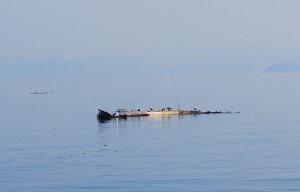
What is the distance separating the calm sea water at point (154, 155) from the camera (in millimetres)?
60219

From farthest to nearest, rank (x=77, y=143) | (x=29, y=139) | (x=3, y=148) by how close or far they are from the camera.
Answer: (x=29, y=139)
(x=77, y=143)
(x=3, y=148)

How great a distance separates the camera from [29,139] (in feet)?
343

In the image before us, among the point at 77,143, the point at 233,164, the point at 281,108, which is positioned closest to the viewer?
the point at 233,164

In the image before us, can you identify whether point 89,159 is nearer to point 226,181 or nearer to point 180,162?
point 180,162

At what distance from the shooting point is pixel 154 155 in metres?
81.0

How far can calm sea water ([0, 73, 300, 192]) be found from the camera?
198 ft

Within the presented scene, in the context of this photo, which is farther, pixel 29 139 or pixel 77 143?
pixel 29 139

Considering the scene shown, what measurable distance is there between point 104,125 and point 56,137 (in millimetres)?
21156

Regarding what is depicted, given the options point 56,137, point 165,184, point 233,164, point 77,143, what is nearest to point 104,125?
point 56,137

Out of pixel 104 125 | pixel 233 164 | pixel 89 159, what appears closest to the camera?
pixel 233 164

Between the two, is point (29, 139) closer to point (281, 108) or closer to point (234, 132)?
point (234, 132)

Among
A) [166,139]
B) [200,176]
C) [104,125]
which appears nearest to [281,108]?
[104,125]

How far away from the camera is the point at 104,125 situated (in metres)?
128

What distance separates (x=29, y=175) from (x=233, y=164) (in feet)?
60.6
